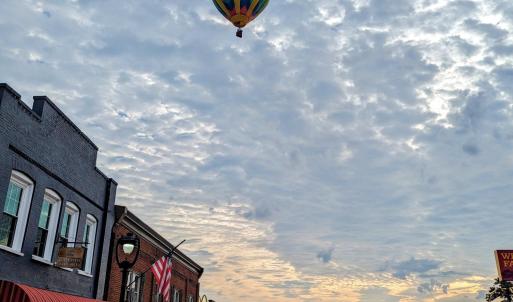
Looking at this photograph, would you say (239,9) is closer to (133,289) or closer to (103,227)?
(103,227)

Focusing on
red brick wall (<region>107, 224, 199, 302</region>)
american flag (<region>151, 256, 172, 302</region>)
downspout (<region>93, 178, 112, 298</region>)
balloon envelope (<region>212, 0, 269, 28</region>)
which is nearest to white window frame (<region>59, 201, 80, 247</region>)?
downspout (<region>93, 178, 112, 298</region>)

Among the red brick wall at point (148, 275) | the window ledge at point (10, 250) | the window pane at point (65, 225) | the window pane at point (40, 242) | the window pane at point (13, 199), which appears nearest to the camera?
the window ledge at point (10, 250)

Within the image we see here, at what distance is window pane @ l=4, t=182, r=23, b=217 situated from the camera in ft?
46.1

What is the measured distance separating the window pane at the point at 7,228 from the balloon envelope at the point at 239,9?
419 inches

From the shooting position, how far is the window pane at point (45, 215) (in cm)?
1594

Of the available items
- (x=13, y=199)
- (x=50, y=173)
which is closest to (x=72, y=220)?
(x=50, y=173)

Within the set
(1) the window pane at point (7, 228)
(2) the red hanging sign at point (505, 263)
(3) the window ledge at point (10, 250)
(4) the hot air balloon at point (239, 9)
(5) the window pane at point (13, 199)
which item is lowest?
(3) the window ledge at point (10, 250)

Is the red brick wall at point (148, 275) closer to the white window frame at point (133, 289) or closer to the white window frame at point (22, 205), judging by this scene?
the white window frame at point (133, 289)

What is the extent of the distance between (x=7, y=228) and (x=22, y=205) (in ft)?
2.94

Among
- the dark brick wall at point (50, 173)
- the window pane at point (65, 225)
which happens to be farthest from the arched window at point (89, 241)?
the window pane at point (65, 225)

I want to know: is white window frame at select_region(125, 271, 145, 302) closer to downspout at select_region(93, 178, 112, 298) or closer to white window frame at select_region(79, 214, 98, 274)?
downspout at select_region(93, 178, 112, 298)

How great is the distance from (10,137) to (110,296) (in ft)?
32.2

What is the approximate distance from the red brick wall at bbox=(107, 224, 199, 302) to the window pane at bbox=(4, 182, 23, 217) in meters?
7.34

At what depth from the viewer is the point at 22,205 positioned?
1467 cm
